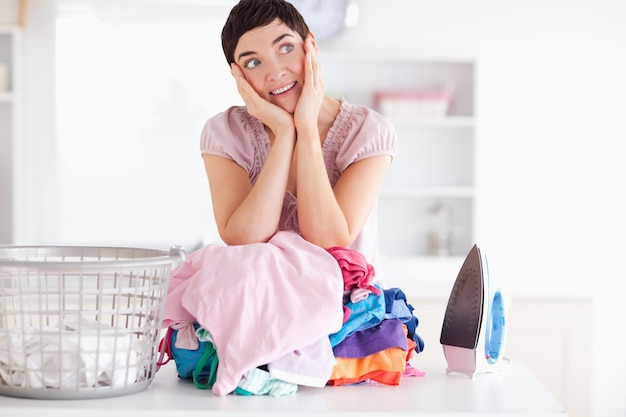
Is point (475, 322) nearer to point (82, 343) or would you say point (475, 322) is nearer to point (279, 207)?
point (279, 207)

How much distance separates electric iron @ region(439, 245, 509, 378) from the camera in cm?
133

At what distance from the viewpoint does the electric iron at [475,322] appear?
4.35 feet

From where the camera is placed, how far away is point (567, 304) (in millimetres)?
→ 2986

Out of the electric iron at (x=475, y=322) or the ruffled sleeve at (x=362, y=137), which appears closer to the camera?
the electric iron at (x=475, y=322)

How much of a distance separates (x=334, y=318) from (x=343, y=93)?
3.20 m

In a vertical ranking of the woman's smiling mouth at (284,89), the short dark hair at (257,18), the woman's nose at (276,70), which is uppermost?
the short dark hair at (257,18)

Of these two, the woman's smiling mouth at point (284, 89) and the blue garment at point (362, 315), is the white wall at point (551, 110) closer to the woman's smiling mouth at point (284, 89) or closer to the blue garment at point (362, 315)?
the woman's smiling mouth at point (284, 89)

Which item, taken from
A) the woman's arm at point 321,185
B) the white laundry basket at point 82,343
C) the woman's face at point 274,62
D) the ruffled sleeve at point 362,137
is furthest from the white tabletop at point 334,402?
the woman's face at point 274,62

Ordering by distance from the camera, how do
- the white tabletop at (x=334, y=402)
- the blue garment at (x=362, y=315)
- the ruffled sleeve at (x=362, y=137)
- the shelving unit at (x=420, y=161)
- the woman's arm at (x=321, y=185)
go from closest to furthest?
the white tabletop at (x=334, y=402) < the blue garment at (x=362, y=315) < the woman's arm at (x=321, y=185) < the ruffled sleeve at (x=362, y=137) < the shelving unit at (x=420, y=161)

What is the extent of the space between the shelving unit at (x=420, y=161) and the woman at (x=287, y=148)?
8.89 ft

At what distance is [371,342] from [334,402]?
0.42 ft

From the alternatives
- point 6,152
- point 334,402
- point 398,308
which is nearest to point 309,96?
point 398,308

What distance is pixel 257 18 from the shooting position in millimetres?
1426

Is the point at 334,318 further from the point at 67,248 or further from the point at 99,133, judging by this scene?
the point at 99,133
